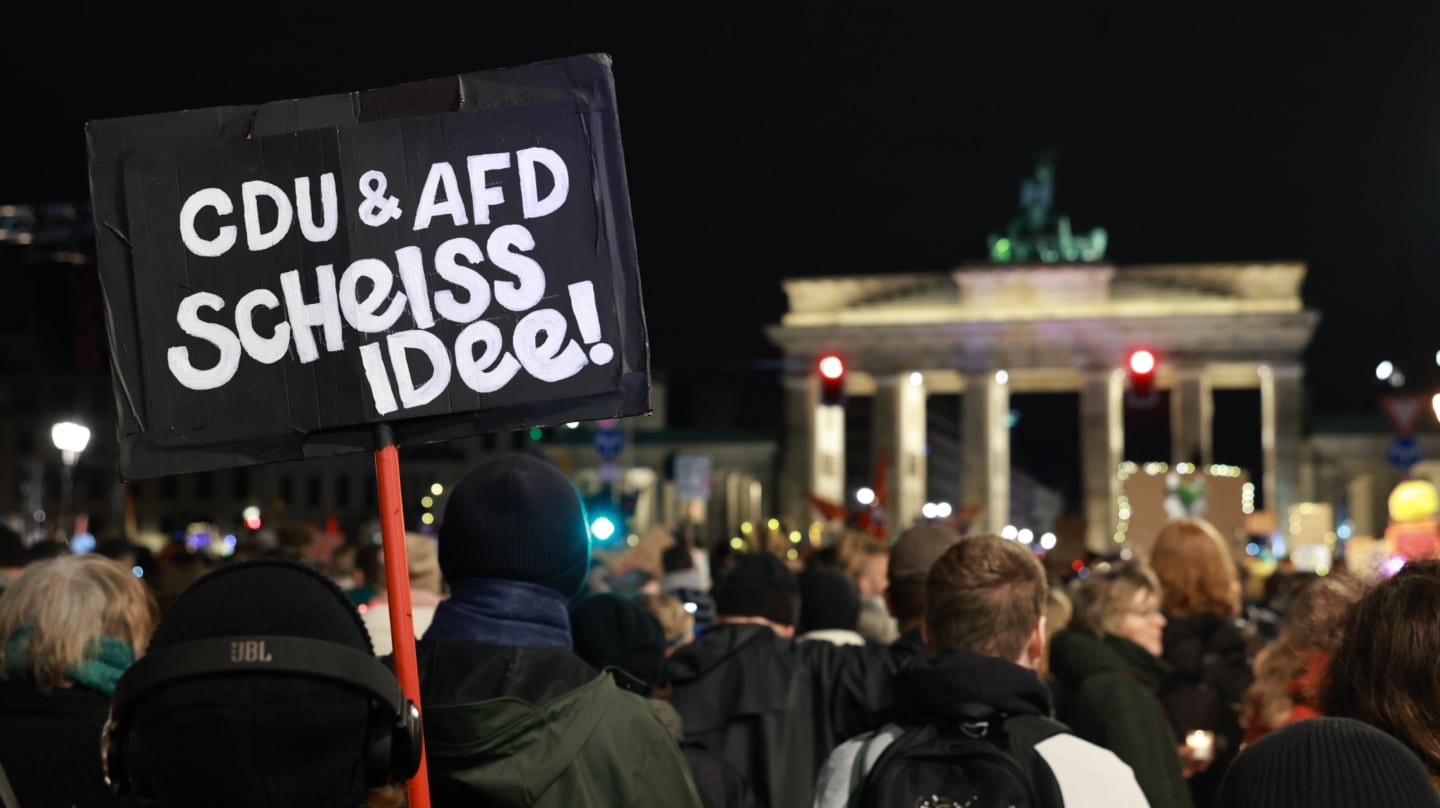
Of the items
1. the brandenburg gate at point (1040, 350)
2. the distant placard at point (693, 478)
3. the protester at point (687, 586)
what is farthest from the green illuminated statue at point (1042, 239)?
the protester at point (687, 586)

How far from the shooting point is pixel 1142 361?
2278 centimetres

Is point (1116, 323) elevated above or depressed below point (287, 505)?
above

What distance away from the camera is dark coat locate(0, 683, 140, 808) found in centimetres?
402

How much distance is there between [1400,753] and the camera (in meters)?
2.32

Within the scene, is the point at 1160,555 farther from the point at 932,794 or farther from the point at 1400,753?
the point at 1400,753

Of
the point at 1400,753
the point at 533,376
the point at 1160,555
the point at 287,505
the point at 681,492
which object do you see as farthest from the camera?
the point at 287,505

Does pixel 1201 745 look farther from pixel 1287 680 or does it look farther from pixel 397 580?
pixel 397 580

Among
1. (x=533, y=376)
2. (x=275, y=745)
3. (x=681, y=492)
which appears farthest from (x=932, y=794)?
(x=681, y=492)

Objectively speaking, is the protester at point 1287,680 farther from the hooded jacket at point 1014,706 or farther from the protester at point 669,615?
the protester at point 669,615

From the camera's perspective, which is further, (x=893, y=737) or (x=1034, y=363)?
(x=1034, y=363)

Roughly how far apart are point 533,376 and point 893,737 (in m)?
1.10

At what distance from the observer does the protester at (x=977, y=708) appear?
350 cm

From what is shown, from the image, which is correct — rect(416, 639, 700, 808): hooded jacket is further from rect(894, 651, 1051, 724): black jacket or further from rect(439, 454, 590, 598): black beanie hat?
rect(894, 651, 1051, 724): black jacket

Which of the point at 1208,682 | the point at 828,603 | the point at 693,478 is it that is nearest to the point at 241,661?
the point at 828,603
